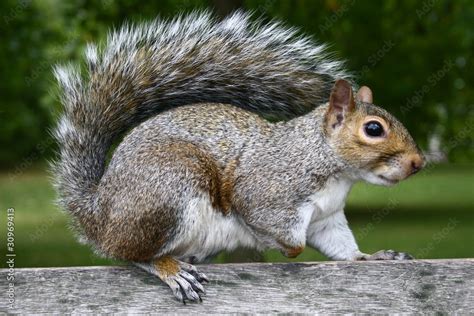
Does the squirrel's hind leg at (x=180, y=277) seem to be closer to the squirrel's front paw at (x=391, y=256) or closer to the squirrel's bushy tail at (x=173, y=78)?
the squirrel's bushy tail at (x=173, y=78)

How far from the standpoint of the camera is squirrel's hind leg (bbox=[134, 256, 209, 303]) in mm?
2365

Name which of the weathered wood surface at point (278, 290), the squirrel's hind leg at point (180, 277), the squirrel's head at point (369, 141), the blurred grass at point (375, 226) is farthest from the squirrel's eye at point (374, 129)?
the blurred grass at point (375, 226)

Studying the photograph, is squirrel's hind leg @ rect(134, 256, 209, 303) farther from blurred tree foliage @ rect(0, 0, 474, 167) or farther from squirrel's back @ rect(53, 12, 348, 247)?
blurred tree foliage @ rect(0, 0, 474, 167)

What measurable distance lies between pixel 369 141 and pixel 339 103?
0.41ft

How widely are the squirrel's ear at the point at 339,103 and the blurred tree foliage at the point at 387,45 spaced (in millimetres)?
6276

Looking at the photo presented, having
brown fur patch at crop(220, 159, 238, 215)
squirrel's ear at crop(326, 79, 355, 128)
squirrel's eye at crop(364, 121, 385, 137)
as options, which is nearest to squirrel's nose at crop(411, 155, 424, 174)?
squirrel's eye at crop(364, 121, 385, 137)

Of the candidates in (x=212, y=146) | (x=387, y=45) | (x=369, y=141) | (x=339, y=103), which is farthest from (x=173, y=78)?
(x=387, y=45)

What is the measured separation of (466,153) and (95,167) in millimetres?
7944

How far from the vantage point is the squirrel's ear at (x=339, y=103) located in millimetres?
2445

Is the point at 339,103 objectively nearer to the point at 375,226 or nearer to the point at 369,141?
the point at 369,141

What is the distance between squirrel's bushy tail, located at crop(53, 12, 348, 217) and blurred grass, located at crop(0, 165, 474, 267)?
178 centimetres

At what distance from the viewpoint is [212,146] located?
2.60 metres

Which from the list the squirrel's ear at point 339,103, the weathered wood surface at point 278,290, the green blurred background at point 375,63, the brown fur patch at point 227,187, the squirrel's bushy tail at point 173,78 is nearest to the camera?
the weathered wood surface at point 278,290

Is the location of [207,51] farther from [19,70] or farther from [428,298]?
[19,70]
